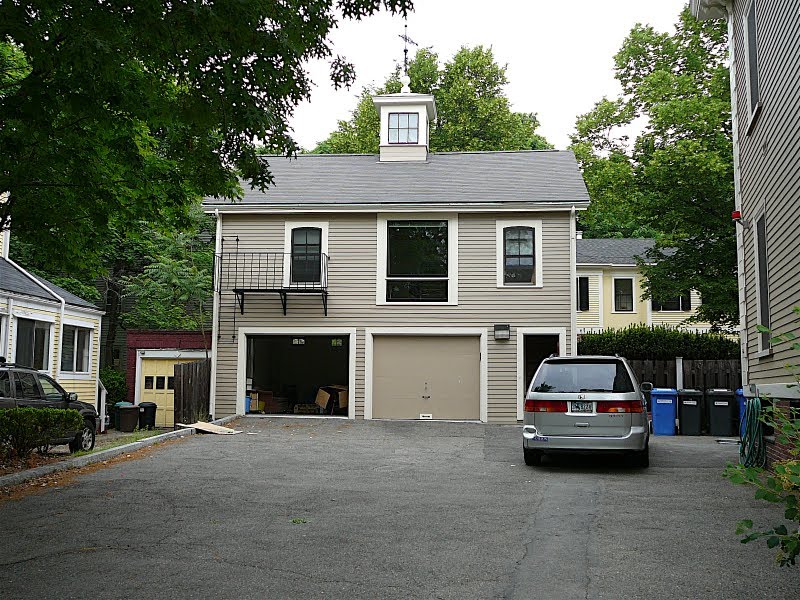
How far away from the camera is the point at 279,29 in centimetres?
825

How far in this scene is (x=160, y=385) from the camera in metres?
23.7

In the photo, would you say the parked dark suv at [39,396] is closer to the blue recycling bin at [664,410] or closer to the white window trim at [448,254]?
the white window trim at [448,254]

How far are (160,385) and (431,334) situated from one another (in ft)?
28.0

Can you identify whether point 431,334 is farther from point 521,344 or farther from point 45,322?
point 45,322

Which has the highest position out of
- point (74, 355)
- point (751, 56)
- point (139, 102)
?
point (751, 56)

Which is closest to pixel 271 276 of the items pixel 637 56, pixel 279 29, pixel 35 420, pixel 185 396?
pixel 185 396

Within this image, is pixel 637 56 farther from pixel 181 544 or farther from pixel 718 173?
pixel 181 544

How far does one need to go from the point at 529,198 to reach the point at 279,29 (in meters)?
13.2

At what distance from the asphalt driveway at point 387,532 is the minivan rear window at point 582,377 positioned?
1210mm

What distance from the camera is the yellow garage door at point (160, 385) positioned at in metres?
23.7

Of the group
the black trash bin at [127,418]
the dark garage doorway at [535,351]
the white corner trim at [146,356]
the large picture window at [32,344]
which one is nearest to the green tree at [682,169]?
the dark garage doorway at [535,351]

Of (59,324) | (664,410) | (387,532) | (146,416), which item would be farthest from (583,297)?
(387,532)

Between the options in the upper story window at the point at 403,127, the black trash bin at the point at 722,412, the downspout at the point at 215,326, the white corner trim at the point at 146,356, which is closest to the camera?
the black trash bin at the point at 722,412

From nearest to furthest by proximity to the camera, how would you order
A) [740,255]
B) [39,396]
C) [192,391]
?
[740,255] < [39,396] < [192,391]
